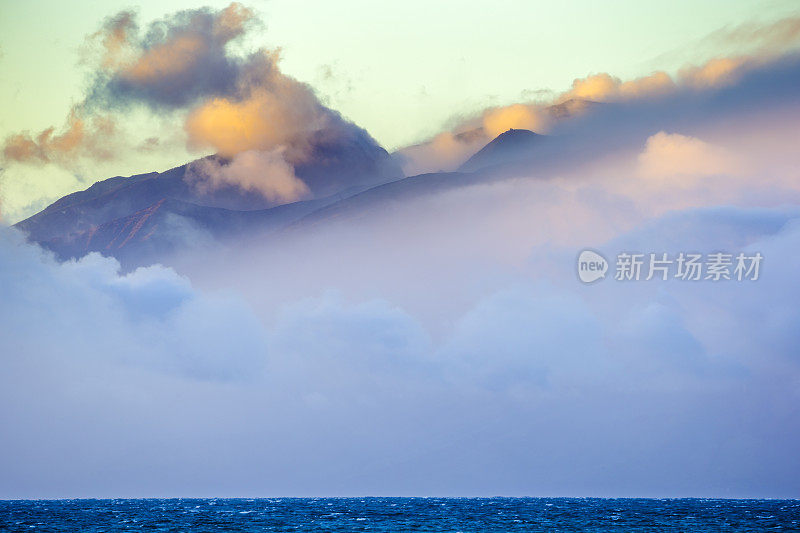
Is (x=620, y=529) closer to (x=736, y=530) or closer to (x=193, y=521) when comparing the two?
(x=736, y=530)

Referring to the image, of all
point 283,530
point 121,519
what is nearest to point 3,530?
point 121,519

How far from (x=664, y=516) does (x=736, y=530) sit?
30.4 meters

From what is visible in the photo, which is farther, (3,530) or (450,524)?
(450,524)

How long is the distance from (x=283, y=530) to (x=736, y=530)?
173ft

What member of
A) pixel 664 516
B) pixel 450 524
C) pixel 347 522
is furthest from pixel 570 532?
pixel 664 516

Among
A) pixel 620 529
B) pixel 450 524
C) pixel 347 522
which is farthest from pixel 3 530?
pixel 620 529

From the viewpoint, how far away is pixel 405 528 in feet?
342

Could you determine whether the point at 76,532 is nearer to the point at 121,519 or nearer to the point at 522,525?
the point at 121,519

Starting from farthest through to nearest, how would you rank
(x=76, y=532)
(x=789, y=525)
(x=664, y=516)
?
(x=664, y=516), (x=789, y=525), (x=76, y=532)

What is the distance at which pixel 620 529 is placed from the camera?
343 ft

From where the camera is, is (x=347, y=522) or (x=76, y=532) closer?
(x=76, y=532)

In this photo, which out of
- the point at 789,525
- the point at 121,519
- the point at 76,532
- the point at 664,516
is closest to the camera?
the point at 76,532

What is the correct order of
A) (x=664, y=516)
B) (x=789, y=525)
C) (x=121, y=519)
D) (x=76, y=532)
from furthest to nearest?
(x=664, y=516)
(x=121, y=519)
(x=789, y=525)
(x=76, y=532)

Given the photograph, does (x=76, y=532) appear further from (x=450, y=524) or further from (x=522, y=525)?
(x=522, y=525)
